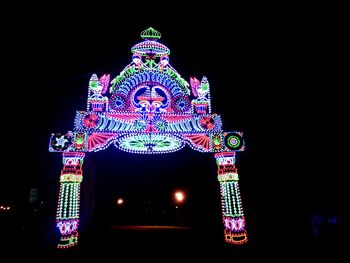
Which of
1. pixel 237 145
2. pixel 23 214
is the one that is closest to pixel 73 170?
pixel 23 214

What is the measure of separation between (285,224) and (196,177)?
642 centimetres

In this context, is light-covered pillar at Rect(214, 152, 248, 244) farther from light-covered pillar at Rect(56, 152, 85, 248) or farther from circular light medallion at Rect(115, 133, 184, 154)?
light-covered pillar at Rect(56, 152, 85, 248)

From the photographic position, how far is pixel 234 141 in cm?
952

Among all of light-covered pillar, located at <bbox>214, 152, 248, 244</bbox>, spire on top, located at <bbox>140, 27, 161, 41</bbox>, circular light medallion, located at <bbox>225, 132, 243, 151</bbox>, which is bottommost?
light-covered pillar, located at <bbox>214, 152, 248, 244</bbox>

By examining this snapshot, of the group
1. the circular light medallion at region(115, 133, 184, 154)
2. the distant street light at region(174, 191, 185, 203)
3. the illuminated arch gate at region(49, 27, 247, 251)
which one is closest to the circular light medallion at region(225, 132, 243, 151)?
the illuminated arch gate at region(49, 27, 247, 251)

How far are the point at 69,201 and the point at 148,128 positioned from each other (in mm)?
3791

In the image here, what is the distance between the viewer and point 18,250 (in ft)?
14.3

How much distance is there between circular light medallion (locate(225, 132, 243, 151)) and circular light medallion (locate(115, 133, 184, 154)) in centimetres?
184

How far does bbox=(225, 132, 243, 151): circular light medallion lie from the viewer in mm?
9450

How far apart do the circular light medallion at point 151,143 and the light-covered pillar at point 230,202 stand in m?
1.85

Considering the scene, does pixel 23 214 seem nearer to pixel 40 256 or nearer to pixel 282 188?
pixel 40 256

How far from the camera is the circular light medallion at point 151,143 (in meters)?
9.31

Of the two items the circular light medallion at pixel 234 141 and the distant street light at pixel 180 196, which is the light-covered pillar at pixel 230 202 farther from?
the distant street light at pixel 180 196

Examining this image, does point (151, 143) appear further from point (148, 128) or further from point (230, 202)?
point (230, 202)
